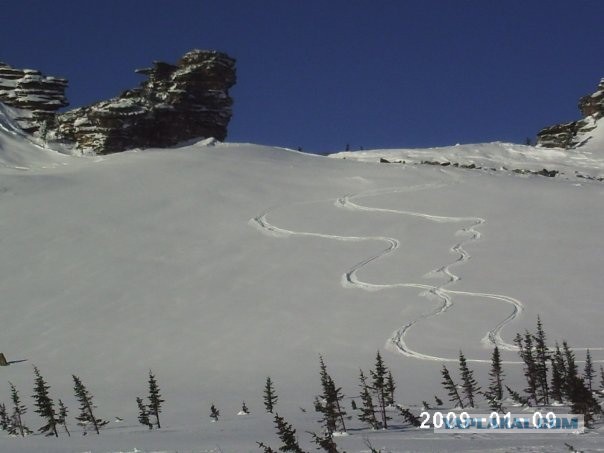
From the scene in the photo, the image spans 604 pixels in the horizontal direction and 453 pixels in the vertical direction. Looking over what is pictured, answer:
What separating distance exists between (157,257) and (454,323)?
16.2m

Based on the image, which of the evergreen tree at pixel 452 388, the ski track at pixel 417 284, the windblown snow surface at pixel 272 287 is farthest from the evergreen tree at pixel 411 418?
the ski track at pixel 417 284

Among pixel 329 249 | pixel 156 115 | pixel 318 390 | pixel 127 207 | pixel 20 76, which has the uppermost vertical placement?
pixel 20 76

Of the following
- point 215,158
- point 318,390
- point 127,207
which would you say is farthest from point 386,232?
point 215,158

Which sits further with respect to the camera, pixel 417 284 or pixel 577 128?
pixel 577 128

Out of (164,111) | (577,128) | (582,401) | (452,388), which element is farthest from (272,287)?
(577,128)

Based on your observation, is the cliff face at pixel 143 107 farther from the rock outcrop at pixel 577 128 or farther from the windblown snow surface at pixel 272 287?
the rock outcrop at pixel 577 128

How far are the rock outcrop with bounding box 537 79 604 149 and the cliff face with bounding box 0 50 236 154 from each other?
44.7 metres

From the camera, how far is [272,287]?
103 ft

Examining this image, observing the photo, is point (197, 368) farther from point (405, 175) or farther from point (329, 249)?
point (405, 175)

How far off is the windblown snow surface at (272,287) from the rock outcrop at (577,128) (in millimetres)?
44670

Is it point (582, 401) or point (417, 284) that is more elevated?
point (417, 284)

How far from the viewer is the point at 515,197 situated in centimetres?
4638

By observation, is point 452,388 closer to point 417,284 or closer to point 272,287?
point 417,284

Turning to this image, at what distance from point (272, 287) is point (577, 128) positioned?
77.8 meters
